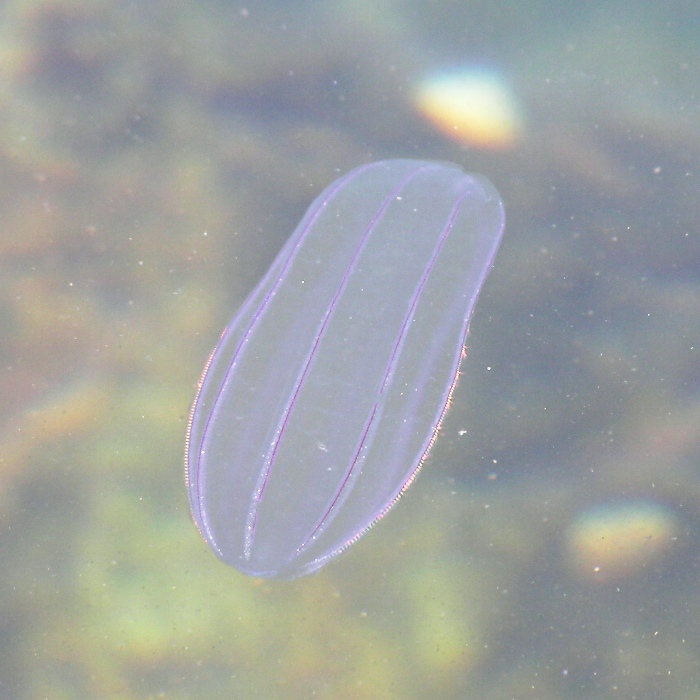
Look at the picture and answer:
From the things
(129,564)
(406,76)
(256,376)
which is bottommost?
(129,564)

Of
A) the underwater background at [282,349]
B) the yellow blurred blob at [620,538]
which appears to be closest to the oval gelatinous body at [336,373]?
the underwater background at [282,349]

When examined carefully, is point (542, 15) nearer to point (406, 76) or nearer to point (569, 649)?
point (406, 76)

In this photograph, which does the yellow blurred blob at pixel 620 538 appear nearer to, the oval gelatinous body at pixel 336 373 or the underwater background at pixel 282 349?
the underwater background at pixel 282 349

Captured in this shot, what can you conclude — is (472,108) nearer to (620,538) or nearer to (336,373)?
(336,373)

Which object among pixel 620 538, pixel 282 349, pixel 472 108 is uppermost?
pixel 472 108

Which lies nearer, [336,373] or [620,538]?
[336,373]

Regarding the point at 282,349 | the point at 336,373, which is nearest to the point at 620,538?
the point at 336,373

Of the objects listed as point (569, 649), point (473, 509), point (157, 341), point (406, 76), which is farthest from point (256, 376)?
point (569, 649)
